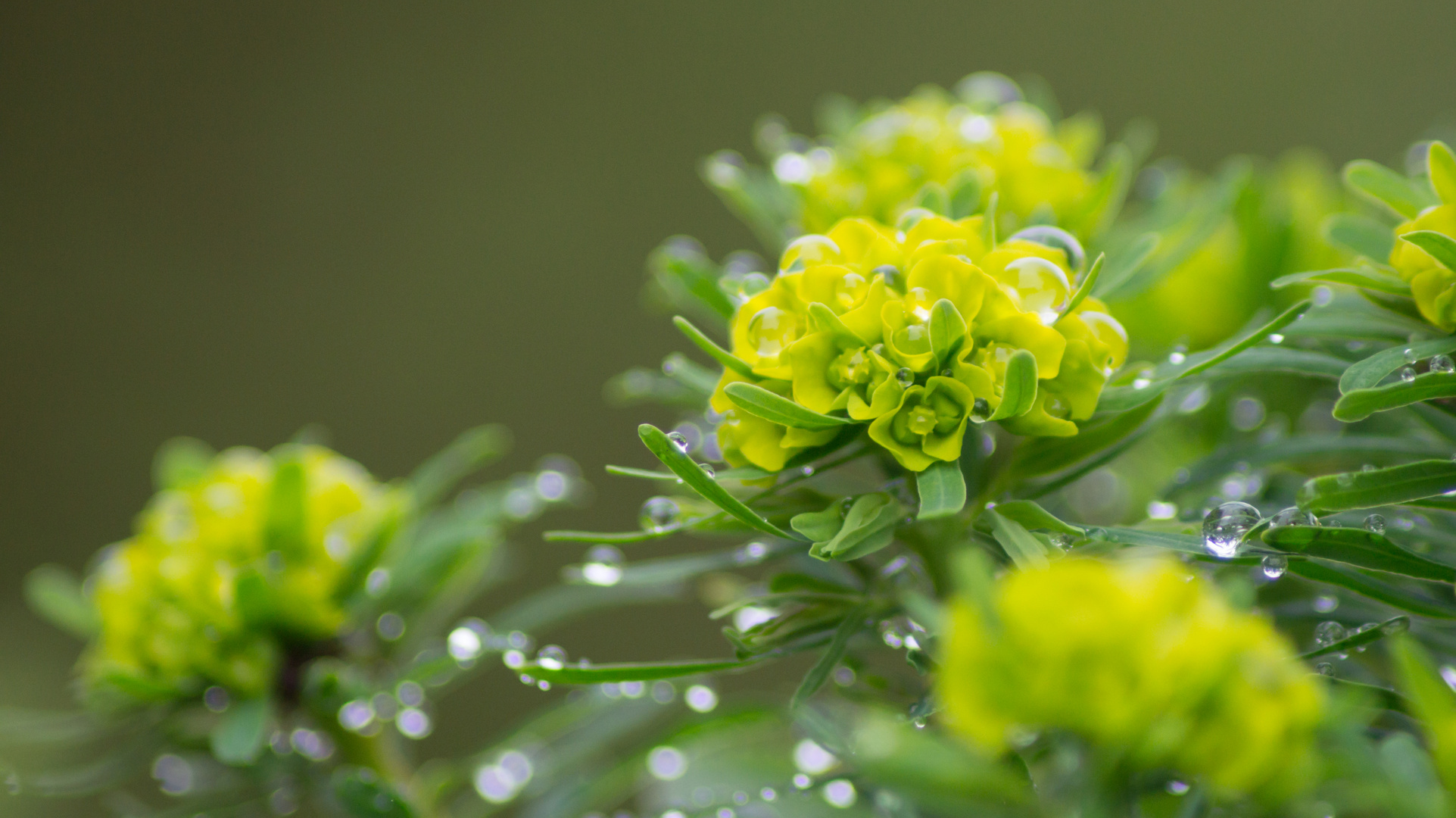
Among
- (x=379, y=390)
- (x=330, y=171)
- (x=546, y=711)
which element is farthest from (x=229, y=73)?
(x=546, y=711)

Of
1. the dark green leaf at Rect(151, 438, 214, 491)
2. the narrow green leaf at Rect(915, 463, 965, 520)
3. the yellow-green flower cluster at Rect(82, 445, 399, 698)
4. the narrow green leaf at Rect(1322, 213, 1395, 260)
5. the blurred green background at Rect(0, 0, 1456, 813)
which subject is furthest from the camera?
the blurred green background at Rect(0, 0, 1456, 813)

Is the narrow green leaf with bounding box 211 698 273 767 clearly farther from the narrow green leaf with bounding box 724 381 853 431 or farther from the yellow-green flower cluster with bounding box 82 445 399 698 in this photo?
the narrow green leaf with bounding box 724 381 853 431

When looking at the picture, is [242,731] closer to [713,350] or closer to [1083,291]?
[713,350]

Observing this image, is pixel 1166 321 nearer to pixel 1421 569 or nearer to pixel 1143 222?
pixel 1143 222

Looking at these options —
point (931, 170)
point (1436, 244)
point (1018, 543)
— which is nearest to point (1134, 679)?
point (1018, 543)

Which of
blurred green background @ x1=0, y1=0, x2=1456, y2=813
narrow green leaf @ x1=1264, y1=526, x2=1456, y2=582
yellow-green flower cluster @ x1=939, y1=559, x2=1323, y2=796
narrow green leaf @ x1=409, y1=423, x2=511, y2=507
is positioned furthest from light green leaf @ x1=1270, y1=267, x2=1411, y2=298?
blurred green background @ x1=0, y1=0, x2=1456, y2=813
